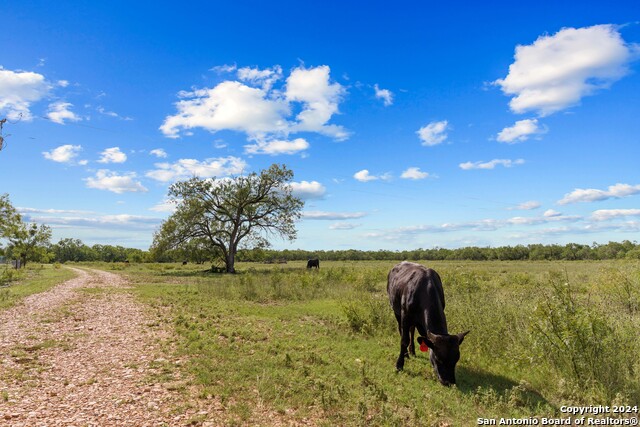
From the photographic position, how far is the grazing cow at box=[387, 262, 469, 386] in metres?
7.49

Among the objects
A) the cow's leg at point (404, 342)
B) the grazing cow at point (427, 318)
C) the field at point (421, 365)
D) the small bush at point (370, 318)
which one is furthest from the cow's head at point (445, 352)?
the small bush at point (370, 318)

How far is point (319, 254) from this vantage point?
140625 mm

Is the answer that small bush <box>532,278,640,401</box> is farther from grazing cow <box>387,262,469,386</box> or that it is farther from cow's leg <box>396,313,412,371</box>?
cow's leg <box>396,313,412,371</box>

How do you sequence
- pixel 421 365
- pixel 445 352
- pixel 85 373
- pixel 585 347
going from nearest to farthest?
1. pixel 585 347
2. pixel 445 352
3. pixel 85 373
4. pixel 421 365

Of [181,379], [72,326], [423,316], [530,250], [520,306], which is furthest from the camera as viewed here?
[530,250]

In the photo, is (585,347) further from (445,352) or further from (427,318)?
(427,318)

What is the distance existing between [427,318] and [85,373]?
782 cm

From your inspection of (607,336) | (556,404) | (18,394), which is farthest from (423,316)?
(18,394)

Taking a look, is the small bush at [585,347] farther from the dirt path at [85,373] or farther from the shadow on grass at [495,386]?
the dirt path at [85,373]

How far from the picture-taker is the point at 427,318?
27.0 feet

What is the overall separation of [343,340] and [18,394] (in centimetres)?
791

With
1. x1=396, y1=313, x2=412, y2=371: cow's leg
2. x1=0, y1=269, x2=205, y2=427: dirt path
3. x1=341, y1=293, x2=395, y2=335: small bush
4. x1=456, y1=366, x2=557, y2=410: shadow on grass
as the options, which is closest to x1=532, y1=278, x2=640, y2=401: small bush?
x1=456, y1=366, x2=557, y2=410: shadow on grass

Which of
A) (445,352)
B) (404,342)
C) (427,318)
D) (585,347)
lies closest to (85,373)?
(404,342)

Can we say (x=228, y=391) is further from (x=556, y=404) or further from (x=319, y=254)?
(x=319, y=254)
